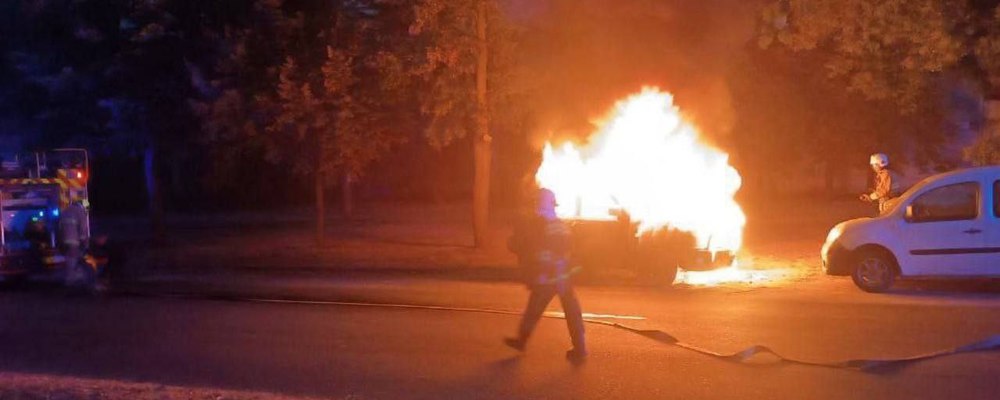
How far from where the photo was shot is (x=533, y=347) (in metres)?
10.5

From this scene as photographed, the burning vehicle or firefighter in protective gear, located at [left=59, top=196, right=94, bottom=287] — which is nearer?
the burning vehicle

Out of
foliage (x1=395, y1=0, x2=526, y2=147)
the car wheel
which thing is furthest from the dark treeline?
the car wheel

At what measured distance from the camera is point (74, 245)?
16.5 m

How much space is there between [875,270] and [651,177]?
3985mm

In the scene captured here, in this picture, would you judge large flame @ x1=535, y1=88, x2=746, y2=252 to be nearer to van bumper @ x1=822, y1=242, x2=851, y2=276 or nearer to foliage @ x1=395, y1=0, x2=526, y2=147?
van bumper @ x1=822, y1=242, x2=851, y2=276

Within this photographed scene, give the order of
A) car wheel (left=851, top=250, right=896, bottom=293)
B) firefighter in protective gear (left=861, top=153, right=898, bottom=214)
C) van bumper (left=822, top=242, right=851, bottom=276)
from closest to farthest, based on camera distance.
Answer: car wheel (left=851, top=250, right=896, bottom=293), van bumper (left=822, top=242, right=851, bottom=276), firefighter in protective gear (left=861, top=153, right=898, bottom=214)

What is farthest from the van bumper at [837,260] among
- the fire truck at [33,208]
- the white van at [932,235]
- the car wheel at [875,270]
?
the fire truck at [33,208]

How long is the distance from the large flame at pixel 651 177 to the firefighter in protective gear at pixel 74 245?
7.60 metres

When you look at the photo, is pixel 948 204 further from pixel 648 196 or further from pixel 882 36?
pixel 882 36

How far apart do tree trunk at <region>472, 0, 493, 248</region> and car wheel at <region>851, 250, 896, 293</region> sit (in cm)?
1006

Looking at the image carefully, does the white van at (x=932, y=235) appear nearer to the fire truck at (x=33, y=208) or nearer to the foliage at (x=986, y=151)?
A: the foliage at (x=986, y=151)

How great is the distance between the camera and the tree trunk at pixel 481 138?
22453 millimetres

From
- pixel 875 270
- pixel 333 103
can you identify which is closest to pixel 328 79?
pixel 333 103

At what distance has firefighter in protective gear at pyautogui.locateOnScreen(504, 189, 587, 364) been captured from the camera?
31.8ft
